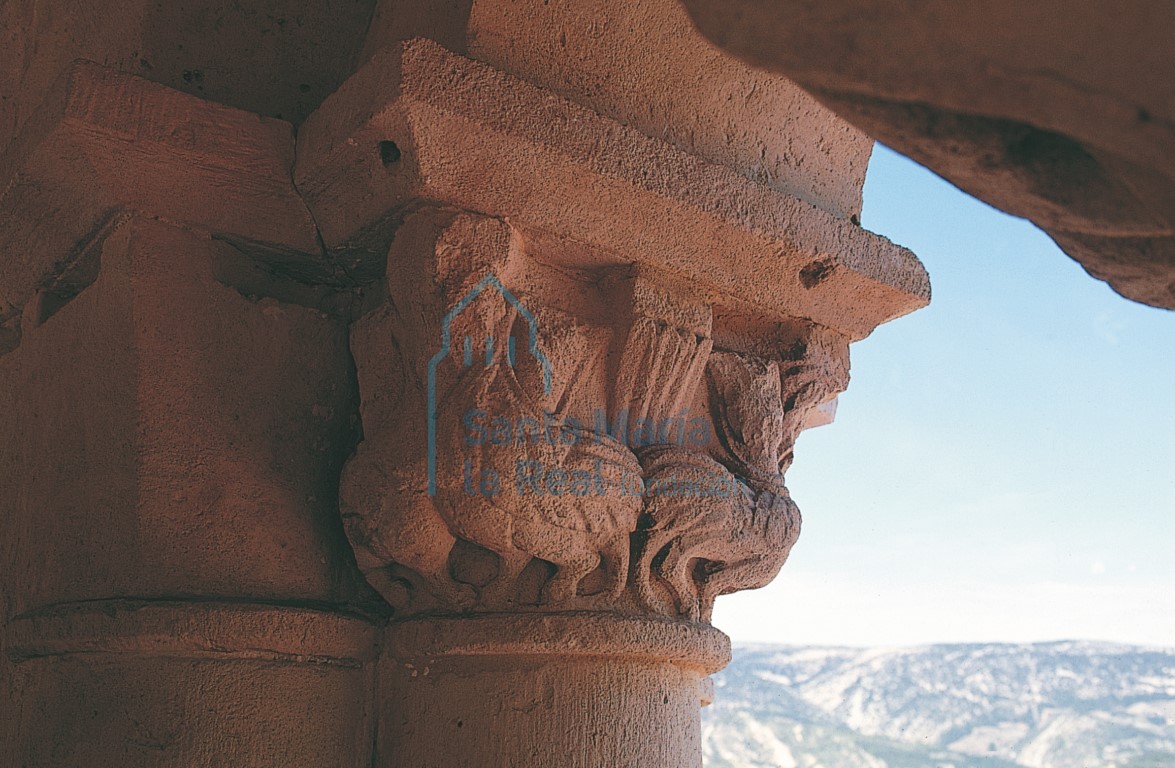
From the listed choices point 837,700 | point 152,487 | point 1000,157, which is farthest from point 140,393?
point 837,700

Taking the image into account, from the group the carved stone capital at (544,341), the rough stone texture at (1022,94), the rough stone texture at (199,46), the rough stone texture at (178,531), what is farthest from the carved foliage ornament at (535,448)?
the rough stone texture at (1022,94)

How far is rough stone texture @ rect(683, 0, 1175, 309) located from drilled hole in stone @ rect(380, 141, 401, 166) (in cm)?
76

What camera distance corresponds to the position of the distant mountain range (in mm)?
7516

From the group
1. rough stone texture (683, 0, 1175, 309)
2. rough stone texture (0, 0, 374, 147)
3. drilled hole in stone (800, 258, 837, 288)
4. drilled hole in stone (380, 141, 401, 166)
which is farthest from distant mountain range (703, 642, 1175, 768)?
rough stone texture (683, 0, 1175, 309)

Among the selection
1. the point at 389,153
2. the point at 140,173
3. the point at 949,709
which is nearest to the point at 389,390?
the point at 389,153

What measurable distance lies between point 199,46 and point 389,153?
531 millimetres

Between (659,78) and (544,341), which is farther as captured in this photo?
(659,78)

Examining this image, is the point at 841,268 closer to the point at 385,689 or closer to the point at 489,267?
the point at 489,267

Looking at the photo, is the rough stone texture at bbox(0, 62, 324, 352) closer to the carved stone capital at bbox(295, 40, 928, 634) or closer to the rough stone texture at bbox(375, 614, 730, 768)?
the carved stone capital at bbox(295, 40, 928, 634)

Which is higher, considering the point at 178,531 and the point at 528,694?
the point at 178,531

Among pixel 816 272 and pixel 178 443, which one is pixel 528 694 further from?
pixel 816 272

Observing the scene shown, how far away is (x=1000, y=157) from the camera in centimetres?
80

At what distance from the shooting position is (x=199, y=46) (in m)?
1.79

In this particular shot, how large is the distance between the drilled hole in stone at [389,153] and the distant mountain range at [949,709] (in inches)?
245
